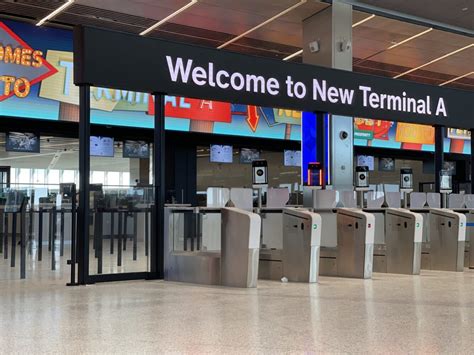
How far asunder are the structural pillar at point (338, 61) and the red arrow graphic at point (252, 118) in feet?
14.2

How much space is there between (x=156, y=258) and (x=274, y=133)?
30.1 feet

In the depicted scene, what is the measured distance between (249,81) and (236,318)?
445 cm

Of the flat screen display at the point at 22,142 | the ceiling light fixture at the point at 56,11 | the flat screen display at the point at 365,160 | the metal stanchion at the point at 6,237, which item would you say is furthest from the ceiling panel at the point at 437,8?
the flat screen display at the point at 365,160

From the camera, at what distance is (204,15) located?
38.8 ft

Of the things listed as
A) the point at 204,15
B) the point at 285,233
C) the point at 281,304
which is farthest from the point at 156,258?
the point at 204,15

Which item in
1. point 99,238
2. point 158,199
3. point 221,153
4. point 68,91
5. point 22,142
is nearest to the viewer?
point 99,238

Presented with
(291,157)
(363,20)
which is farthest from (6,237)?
(291,157)

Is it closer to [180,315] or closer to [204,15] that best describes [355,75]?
[204,15]

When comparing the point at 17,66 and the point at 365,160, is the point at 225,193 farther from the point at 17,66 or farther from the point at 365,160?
the point at 365,160

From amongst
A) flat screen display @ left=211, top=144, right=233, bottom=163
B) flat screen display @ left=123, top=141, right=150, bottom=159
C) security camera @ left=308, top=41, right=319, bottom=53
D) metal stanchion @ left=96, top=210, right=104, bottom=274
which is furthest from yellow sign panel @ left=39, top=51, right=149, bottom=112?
metal stanchion @ left=96, top=210, right=104, bottom=274

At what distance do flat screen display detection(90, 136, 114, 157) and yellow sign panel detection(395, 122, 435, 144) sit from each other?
29.3ft

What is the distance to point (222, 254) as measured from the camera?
716 cm

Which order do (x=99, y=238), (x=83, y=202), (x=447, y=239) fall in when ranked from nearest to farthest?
(x=83, y=202) < (x=99, y=238) < (x=447, y=239)

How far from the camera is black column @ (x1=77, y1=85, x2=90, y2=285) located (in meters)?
7.10
